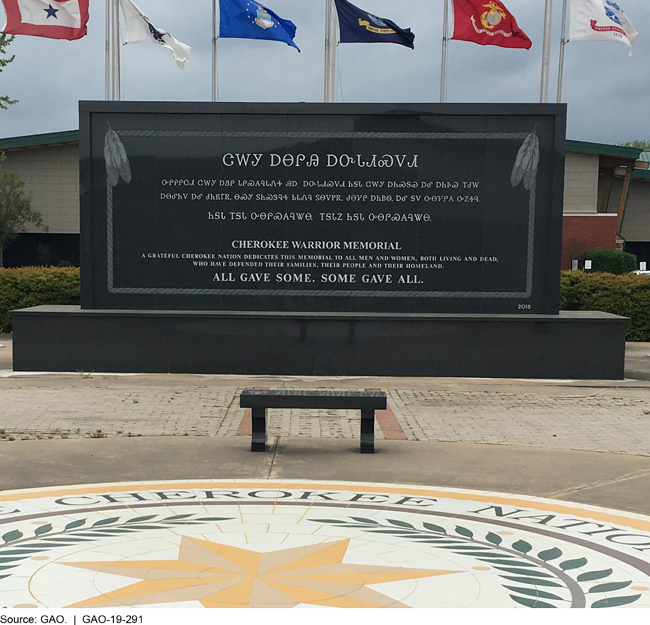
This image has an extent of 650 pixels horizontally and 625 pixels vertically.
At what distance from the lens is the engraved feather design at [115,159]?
15.3m

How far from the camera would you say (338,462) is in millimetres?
8773

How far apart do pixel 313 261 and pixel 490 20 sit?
946 cm

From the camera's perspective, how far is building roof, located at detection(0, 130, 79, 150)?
1569 inches

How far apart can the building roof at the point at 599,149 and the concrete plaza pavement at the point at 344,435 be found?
2780 centimetres

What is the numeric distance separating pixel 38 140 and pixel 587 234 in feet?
82.3

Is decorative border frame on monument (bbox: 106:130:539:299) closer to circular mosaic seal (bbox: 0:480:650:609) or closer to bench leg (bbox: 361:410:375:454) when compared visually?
bench leg (bbox: 361:410:375:454)

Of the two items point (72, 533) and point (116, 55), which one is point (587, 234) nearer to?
point (116, 55)

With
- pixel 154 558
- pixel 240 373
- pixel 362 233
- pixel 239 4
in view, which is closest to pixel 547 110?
pixel 362 233

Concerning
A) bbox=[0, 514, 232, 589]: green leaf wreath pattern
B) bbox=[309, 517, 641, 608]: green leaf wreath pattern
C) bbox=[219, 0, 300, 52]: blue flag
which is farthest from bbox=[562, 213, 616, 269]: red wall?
bbox=[0, 514, 232, 589]: green leaf wreath pattern

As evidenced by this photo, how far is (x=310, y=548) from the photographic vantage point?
19.1ft

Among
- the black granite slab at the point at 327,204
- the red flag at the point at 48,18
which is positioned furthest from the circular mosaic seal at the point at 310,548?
the red flag at the point at 48,18

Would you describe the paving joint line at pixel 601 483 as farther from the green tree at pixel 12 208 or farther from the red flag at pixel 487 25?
the green tree at pixel 12 208

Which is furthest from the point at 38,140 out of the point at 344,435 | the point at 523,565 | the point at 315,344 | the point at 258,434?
the point at 523,565

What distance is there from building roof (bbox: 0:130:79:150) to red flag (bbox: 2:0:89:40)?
2225cm
